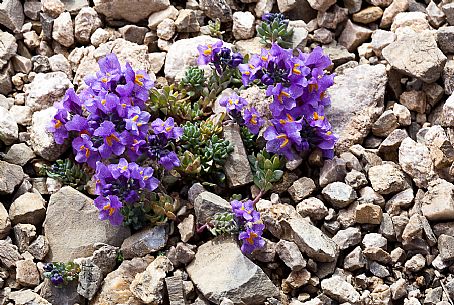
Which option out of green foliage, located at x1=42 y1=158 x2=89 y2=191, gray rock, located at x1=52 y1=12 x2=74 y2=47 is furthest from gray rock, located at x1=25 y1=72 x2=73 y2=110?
green foliage, located at x1=42 y1=158 x2=89 y2=191

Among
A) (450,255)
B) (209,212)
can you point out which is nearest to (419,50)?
(450,255)

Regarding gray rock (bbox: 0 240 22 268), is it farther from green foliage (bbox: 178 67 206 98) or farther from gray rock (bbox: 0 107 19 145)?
green foliage (bbox: 178 67 206 98)

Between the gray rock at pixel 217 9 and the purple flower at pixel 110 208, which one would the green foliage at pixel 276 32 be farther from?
the purple flower at pixel 110 208

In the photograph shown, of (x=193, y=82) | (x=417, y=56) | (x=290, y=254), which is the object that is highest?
(x=417, y=56)

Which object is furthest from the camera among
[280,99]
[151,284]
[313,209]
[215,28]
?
[215,28]

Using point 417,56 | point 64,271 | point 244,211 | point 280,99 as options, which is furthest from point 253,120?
point 64,271

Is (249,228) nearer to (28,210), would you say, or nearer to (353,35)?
(28,210)

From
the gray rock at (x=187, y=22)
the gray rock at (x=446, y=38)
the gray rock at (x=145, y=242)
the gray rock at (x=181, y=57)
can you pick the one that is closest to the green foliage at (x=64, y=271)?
the gray rock at (x=145, y=242)
